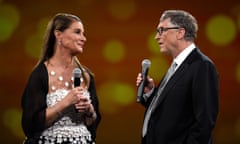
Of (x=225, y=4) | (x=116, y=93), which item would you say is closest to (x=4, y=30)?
(x=116, y=93)

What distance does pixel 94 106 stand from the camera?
237cm

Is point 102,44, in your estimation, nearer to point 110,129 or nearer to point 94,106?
point 110,129

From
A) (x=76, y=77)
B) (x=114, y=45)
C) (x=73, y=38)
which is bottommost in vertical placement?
(x=114, y=45)

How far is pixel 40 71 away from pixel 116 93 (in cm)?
188

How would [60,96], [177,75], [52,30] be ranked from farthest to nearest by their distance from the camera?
1. [52,30]
2. [60,96]
3. [177,75]

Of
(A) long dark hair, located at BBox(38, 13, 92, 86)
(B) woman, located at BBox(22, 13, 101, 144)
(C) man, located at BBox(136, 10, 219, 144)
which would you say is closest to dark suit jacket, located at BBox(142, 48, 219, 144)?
(C) man, located at BBox(136, 10, 219, 144)

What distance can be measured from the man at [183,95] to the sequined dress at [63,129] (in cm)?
33

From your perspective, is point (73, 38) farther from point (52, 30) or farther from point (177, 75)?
point (177, 75)

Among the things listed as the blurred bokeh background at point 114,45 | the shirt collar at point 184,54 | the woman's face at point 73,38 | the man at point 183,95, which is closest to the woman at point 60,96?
the woman's face at point 73,38

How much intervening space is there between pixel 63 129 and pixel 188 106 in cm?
62

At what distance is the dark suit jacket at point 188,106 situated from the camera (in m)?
2.01

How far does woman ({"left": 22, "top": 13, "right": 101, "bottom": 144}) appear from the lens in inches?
86.9

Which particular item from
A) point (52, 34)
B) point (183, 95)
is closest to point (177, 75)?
point (183, 95)

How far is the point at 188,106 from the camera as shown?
208cm
